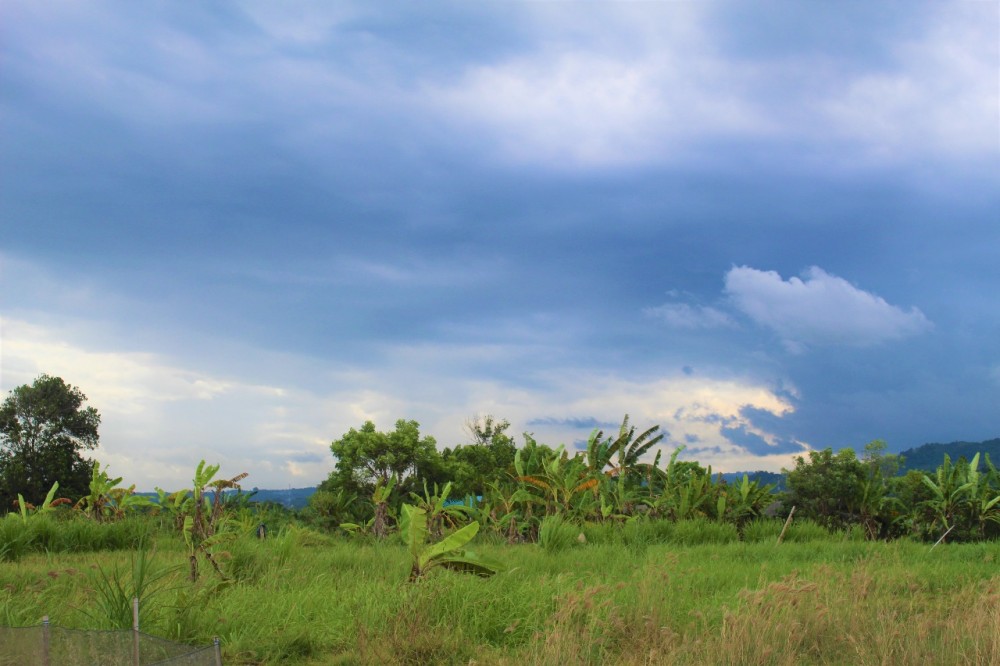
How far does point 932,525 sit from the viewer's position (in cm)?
1870

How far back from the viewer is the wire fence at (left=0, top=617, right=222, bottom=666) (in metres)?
4.79

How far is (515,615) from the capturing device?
7172mm

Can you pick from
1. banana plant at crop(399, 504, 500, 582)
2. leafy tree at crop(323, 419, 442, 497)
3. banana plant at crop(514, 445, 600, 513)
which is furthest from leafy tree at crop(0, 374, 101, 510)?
banana plant at crop(399, 504, 500, 582)

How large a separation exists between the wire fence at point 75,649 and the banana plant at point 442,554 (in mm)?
3248

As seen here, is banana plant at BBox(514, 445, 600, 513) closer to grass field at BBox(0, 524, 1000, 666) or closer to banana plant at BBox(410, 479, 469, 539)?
banana plant at BBox(410, 479, 469, 539)

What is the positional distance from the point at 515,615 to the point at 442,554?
4.60 feet

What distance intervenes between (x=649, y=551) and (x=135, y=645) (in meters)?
9.22

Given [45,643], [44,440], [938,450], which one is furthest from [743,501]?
[938,450]

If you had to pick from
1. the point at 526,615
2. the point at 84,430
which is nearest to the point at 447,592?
the point at 526,615

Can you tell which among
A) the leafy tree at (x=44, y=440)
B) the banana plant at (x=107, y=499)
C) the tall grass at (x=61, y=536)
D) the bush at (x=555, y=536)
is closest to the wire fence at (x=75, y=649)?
the tall grass at (x=61, y=536)

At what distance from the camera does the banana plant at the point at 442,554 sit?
8.00 m

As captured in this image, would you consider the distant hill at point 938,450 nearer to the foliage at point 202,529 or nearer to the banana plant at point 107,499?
the banana plant at point 107,499

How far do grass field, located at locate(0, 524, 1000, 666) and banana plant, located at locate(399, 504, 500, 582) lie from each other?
0.58 feet

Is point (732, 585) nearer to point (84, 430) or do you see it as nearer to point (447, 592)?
point (447, 592)
